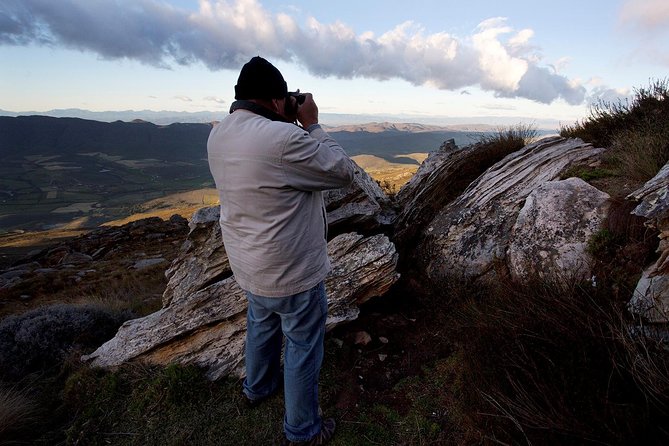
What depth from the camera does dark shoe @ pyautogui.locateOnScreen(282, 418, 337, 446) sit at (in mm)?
3445

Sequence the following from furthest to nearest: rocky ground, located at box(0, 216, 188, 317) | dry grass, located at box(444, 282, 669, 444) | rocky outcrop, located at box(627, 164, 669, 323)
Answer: rocky ground, located at box(0, 216, 188, 317)
rocky outcrop, located at box(627, 164, 669, 323)
dry grass, located at box(444, 282, 669, 444)

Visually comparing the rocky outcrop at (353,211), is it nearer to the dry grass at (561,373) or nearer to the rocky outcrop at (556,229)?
the rocky outcrop at (556,229)

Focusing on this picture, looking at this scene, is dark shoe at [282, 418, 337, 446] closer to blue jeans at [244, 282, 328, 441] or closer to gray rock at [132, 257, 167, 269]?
blue jeans at [244, 282, 328, 441]

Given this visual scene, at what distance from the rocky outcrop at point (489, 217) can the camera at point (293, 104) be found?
368cm

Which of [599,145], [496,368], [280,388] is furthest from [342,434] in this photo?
[599,145]

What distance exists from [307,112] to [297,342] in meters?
1.97

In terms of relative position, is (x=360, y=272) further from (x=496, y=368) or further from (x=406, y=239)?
(x=496, y=368)

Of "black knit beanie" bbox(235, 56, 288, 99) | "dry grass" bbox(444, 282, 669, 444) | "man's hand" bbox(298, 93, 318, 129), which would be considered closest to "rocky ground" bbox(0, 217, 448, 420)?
"dry grass" bbox(444, 282, 669, 444)

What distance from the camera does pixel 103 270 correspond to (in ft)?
57.3

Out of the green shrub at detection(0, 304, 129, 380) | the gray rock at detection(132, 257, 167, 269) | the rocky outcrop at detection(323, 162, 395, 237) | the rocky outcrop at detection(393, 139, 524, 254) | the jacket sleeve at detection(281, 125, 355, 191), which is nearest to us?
the jacket sleeve at detection(281, 125, 355, 191)

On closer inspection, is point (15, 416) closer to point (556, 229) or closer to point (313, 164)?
point (313, 164)

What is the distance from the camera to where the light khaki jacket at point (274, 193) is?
2.60m

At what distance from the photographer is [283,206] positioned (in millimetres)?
2754

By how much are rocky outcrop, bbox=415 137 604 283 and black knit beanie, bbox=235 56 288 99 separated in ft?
13.2
